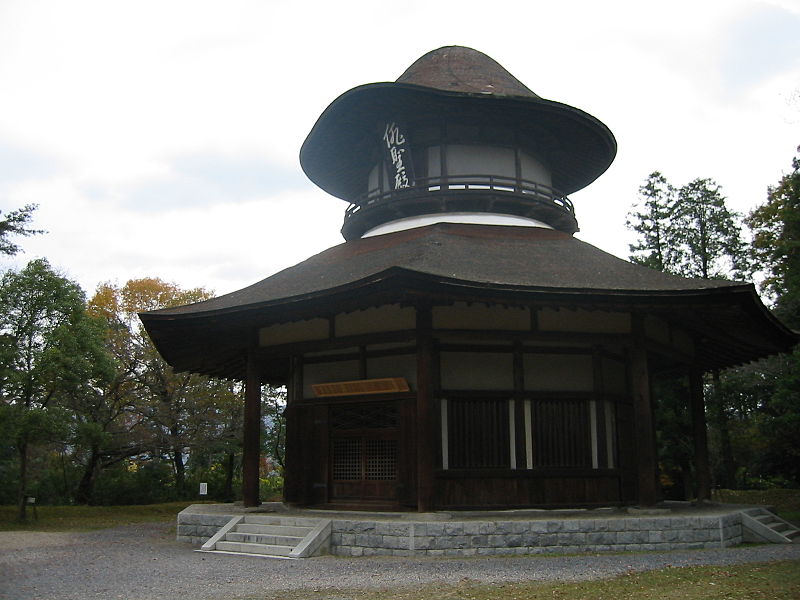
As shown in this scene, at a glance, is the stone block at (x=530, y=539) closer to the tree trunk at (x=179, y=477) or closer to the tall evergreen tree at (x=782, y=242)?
the tall evergreen tree at (x=782, y=242)

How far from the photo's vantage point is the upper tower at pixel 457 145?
1591 centimetres

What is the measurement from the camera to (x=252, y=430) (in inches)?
600

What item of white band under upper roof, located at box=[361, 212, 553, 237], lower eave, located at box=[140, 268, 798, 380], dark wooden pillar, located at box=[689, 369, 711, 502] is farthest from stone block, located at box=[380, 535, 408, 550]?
dark wooden pillar, located at box=[689, 369, 711, 502]

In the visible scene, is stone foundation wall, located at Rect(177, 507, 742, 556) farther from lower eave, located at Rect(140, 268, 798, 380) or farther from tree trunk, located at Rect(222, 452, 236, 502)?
tree trunk, located at Rect(222, 452, 236, 502)

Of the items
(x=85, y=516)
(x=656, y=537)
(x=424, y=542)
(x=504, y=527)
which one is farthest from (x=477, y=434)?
(x=85, y=516)

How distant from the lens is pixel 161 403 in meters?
28.1

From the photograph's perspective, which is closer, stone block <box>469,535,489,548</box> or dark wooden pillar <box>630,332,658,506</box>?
stone block <box>469,535,489,548</box>

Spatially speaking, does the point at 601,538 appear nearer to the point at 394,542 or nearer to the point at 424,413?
the point at 394,542

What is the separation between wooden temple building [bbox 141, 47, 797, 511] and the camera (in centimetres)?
1276

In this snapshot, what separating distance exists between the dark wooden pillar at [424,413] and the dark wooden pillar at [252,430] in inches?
156

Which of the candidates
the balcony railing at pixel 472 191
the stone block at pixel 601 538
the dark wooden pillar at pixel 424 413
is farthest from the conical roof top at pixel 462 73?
the stone block at pixel 601 538

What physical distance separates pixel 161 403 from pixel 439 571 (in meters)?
20.5

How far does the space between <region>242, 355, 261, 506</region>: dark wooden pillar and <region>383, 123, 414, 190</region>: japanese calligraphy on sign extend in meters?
4.92

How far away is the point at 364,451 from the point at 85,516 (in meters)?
13.9
